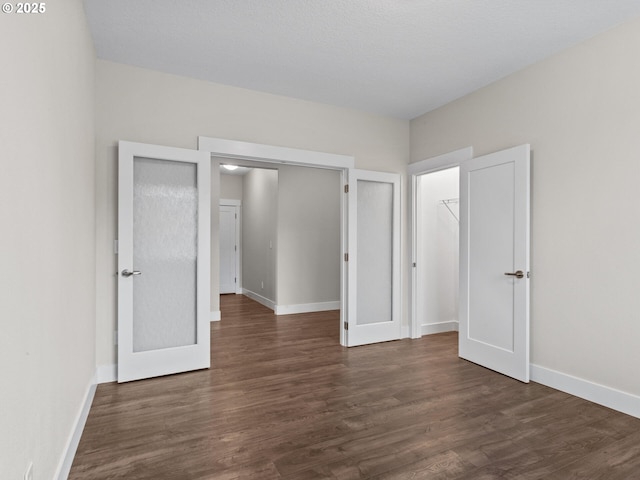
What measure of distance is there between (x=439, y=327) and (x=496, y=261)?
1799 mm

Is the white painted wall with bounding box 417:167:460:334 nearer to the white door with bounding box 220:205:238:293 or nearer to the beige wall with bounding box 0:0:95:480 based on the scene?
the beige wall with bounding box 0:0:95:480

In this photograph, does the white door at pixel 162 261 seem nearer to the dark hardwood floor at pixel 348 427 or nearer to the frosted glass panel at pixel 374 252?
the dark hardwood floor at pixel 348 427

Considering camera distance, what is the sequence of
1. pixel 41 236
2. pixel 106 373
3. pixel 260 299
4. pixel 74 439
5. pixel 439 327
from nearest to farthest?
pixel 41 236 → pixel 74 439 → pixel 106 373 → pixel 439 327 → pixel 260 299

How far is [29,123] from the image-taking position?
133 cm

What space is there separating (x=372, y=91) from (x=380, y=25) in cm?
116

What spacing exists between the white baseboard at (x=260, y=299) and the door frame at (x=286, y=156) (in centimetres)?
244

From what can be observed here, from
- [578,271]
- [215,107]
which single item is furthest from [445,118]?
[215,107]

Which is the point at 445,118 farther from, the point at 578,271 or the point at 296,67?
the point at 578,271

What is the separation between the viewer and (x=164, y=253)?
3.26 metres

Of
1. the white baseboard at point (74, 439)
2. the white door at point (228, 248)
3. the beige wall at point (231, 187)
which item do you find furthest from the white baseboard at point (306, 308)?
the white baseboard at point (74, 439)

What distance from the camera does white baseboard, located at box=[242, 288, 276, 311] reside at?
21.2ft

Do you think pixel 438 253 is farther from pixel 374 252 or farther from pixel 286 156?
pixel 286 156

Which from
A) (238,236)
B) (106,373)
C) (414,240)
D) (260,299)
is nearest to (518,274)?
(414,240)

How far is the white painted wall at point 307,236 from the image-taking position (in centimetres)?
623
